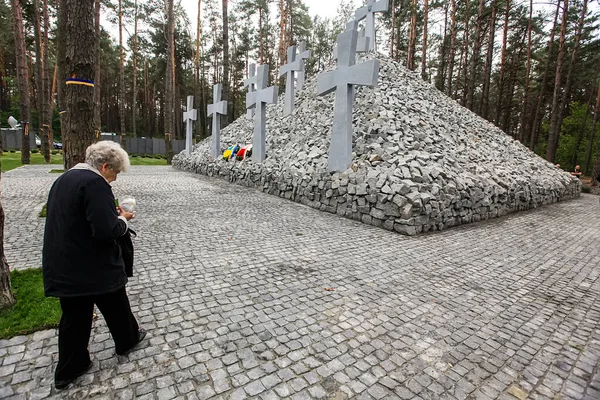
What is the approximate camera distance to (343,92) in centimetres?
716

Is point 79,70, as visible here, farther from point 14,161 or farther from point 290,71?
point 14,161

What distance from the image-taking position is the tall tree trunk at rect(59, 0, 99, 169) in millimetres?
4539

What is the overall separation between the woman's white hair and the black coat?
11cm

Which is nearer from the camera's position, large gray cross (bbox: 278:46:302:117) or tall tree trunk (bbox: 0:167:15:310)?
tall tree trunk (bbox: 0:167:15:310)

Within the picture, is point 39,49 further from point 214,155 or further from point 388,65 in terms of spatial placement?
point 388,65

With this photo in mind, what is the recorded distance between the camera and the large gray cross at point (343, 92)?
280 inches

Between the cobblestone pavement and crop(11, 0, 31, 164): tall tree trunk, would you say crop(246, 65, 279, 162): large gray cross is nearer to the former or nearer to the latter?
the cobblestone pavement

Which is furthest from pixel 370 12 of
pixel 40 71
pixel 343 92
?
pixel 40 71

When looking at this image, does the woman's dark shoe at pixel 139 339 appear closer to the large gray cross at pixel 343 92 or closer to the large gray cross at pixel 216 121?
the large gray cross at pixel 343 92

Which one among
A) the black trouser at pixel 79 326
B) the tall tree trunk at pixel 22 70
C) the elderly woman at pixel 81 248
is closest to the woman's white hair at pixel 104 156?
the elderly woman at pixel 81 248

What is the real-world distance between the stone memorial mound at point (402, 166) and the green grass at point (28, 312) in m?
5.06

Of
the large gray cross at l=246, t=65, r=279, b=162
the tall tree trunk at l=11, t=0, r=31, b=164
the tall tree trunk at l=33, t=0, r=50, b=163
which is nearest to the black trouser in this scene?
the large gray cross at l=246, t=65, r=279, b=162

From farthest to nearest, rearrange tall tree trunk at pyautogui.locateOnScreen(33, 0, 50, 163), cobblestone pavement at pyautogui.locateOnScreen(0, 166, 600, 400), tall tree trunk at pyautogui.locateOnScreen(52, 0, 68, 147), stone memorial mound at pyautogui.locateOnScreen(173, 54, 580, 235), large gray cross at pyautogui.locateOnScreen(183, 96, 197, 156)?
large gray cross at pyautogui.locateOnScreen(183, 96, 197, 156) < tall tree trunk at pyautogui.locateOnScreen(33, 0, 50, 163) < stone memorial mound at pyautogui.locateOnScreen(173, 54, 580, 235) < tall tree trunk at pyautogui.locateOnScreen(52, 0, 68, 147) < cobblestone pavement at pyautogui.locateOnScreen(0, 166, 600, 400)

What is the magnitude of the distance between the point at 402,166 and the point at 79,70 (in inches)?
236
